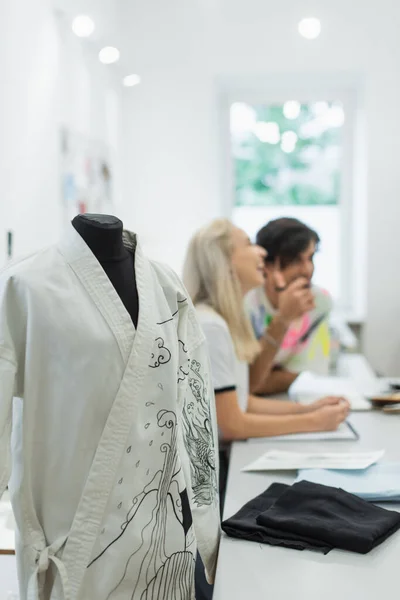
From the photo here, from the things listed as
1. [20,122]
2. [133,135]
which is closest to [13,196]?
[20,122]

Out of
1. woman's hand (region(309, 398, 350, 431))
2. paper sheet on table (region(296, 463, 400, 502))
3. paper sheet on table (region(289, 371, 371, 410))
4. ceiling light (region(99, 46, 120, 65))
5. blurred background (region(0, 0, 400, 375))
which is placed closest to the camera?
paper sheet on table (region(296, 463, 400, 502))

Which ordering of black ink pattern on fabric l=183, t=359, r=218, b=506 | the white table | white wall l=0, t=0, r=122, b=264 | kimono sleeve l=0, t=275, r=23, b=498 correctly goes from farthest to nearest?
white wall l=0, t=0, r=122, b=264 → black ink pattern on fabric l=183, t=359, r=218, b=506 → the white table → kimono sleeve l=0, t=275, r=23, b=498

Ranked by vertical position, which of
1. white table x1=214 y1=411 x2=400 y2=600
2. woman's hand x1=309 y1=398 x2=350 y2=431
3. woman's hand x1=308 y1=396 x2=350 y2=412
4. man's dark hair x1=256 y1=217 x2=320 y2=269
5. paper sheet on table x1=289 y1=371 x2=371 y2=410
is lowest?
paper sheet on table x1=289 y1=371 x2=371 y2=410

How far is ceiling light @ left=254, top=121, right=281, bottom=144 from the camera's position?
4.88 metres

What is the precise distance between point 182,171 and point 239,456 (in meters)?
2.94

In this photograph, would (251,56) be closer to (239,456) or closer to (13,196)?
(13,196)

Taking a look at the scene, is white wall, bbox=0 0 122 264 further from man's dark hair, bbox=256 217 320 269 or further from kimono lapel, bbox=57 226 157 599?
kimono lapel, bbox=57 226 157 599

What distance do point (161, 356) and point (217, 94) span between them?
3801mm

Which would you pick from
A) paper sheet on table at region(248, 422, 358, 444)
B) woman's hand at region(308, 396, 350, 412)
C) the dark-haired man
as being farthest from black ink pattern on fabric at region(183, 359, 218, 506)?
the dark-haired man

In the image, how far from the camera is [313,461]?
1802 millimetres

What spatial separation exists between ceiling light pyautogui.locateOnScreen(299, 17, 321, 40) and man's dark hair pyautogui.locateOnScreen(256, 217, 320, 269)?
5.32ft

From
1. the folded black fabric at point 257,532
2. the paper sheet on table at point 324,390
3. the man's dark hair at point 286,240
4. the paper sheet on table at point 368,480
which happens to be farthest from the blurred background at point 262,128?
the folded black fabric at point 257,532

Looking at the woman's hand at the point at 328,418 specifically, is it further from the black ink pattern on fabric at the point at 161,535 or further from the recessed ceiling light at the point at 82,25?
the recessed ceiling light at the point at 82,25

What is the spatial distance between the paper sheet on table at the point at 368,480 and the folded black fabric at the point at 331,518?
0.22 feet
